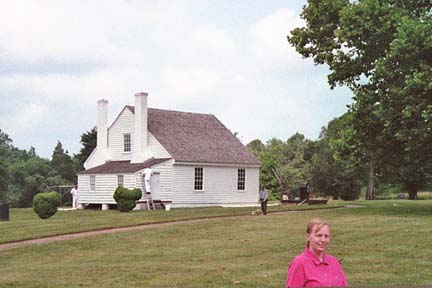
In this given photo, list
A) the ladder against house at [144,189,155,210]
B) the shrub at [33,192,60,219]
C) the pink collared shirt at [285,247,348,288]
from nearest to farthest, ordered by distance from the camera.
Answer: the pink collared shirt at [285,247,348,288] < the shrub at [33,192,60,219] < the ladder against house at [144,189,155,210]

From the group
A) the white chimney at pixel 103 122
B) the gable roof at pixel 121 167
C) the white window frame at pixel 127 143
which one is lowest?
the gable roof at pixel 121 167

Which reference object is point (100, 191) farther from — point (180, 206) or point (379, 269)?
point (379, 269)

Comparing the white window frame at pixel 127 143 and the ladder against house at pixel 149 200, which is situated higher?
the white window frame at pixel 127 143

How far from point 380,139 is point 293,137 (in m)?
74.2

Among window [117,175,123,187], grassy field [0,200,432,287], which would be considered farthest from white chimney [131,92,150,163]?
grassy field [0,200,432,287]

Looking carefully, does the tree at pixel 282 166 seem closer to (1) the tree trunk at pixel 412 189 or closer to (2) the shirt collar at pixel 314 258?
(1) the tree trunk at pixel 412 189

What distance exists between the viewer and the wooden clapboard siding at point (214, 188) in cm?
4688

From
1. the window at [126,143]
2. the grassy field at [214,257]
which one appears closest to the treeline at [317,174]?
the window at [126,143]

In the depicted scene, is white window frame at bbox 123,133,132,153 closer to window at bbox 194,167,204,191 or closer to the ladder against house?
window at bbox 194,167,204,191

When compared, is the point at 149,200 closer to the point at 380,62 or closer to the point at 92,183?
the point at 92,183

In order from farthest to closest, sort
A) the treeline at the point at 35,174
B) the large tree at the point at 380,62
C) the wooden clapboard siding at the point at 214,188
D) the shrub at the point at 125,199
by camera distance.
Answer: the treeline at the point at 35,174 < the wooden clapboard siding at the point at 214,188 < the shrub at the point at 125,199 < the large tree at the point at 380,62

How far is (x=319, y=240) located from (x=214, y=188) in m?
42.4

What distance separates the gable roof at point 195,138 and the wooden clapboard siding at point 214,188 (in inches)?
26.8

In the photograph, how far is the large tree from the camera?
101 feet
